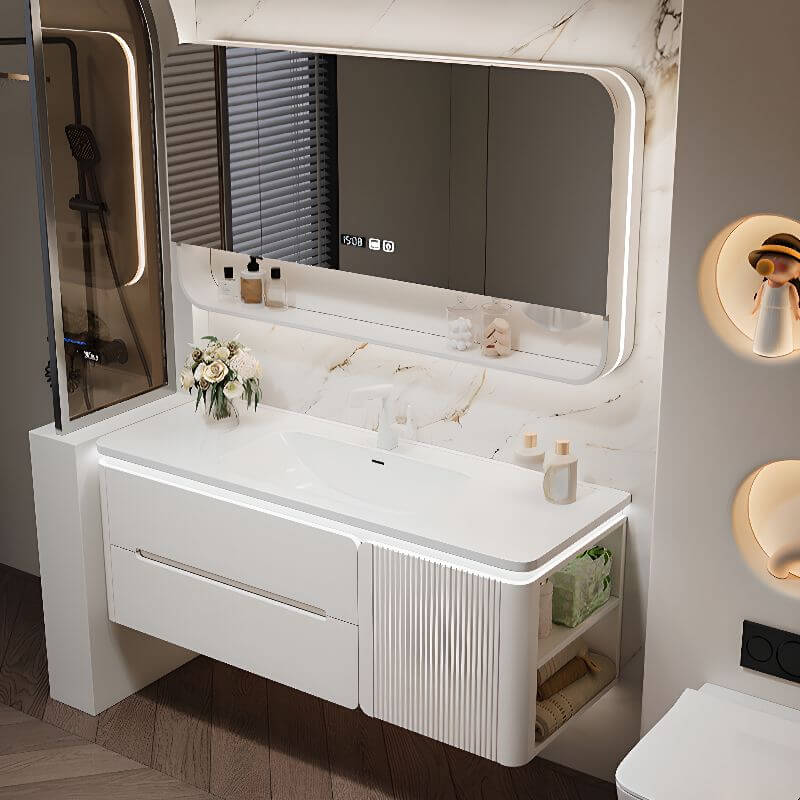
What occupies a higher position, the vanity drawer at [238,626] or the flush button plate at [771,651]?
the flush button plate at [771,651]

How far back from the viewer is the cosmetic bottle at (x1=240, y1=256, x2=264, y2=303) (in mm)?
3426

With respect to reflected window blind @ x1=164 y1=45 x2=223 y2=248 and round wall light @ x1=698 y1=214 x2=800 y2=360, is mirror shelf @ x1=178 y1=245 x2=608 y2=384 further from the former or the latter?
round wall light @ x1=698 y1=214 x2=800 y2=360

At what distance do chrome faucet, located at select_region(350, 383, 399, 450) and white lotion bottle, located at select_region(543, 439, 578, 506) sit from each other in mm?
483

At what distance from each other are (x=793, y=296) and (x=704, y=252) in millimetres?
195

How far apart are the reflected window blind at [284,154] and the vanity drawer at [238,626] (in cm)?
90

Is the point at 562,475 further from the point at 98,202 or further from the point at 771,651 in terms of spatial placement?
the point at 98,202

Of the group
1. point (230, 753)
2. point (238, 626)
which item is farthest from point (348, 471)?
point (230, 753)

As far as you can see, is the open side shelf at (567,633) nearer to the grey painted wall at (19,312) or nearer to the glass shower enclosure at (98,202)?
the glass shower enclosure at (98,202)

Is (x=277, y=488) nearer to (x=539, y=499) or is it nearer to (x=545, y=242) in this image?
(x=539, y=499)

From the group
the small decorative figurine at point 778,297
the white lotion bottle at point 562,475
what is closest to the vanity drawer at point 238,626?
the white lotion bottle at point 562,475

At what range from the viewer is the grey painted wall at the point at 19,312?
376 cm

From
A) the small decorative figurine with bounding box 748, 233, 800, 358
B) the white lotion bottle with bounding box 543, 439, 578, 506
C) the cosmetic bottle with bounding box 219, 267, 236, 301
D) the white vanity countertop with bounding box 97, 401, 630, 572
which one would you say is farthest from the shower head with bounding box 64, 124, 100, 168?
the small decorative figurine with bounding box 748, 233, 800, 358

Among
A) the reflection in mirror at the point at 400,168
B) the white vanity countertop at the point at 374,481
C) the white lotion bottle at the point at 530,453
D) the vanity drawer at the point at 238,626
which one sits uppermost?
the reflection in mirror at the point at 400,168

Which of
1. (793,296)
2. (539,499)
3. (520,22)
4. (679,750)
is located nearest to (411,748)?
(539,499)
